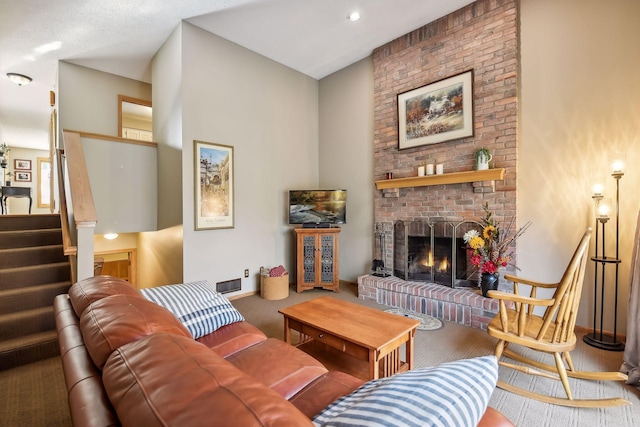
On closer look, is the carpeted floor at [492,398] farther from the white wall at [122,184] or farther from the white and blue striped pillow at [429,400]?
the white wall at [122,184]

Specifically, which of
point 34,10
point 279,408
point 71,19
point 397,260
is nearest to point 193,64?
point 71,19

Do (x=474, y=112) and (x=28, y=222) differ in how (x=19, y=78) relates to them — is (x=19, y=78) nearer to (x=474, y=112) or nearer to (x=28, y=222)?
(x=28, y=222)

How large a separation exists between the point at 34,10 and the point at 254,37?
A: 238 centimetres

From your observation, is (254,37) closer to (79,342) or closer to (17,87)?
(79,342)

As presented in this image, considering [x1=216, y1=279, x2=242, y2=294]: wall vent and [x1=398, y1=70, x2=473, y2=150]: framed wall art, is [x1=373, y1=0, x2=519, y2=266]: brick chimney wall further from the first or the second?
[x1=216, y1=279, x2=242, y2=294]: wall vent

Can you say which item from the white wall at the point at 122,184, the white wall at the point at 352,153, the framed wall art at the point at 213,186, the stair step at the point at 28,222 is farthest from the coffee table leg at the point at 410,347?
the stair step at the point at 28,222

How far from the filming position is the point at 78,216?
90.6 inches

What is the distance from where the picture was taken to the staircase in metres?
2.33

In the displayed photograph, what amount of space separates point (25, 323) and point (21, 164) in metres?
9.02

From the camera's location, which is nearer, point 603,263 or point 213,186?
point 603,263

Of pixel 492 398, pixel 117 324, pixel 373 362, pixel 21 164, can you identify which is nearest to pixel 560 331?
pixel 492 398

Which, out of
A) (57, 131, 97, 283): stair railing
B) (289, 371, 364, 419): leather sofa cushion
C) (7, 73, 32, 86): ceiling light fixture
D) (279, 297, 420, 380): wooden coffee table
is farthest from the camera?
(7, 73, 32, 86): ceiling light fixture

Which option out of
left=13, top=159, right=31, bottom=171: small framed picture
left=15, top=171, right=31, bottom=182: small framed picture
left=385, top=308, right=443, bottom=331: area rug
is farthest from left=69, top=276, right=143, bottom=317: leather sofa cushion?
left=13, top=159, right=31, bottom=171: small framed picture

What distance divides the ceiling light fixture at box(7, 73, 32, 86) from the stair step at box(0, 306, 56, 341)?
4128 millimetres
